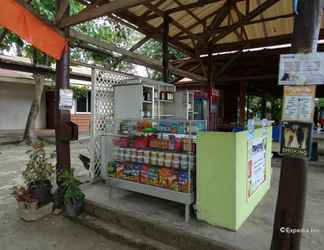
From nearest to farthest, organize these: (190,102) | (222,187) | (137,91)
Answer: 1. (222,187)
2. (137,91)
3. (190,102)

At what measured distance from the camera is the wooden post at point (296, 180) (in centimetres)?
180

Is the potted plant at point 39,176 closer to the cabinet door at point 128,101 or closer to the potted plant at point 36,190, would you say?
the potted plant at point 36,190

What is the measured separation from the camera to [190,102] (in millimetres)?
6676

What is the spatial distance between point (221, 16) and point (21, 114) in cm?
940

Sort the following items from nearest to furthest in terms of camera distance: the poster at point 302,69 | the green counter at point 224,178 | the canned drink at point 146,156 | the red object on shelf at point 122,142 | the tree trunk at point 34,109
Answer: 1. the poster at point 302,69
2. the green counter at point 224,178
3. the canned drink at point 146,156
4. the red object on shelf at point 122,142
5. the tree trunk at point 34,109

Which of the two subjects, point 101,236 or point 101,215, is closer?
point 101,236

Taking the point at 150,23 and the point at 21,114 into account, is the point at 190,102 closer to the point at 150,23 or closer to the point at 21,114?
the point at 150,23

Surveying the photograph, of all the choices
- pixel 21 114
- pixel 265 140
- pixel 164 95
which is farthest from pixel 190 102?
pixel 21 114

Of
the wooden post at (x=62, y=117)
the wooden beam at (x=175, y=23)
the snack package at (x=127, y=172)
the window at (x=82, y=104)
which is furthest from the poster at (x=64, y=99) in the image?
the window at (x=82, y=104)

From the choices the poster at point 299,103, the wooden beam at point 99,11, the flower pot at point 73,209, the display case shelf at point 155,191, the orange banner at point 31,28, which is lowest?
the flower pot at point 73,209

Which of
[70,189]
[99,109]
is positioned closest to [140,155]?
[70,189]

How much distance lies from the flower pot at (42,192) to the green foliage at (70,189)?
0.24 meters

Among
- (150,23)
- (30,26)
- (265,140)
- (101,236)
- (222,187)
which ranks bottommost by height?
(101,236)

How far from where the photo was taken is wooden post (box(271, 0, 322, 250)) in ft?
5.90
